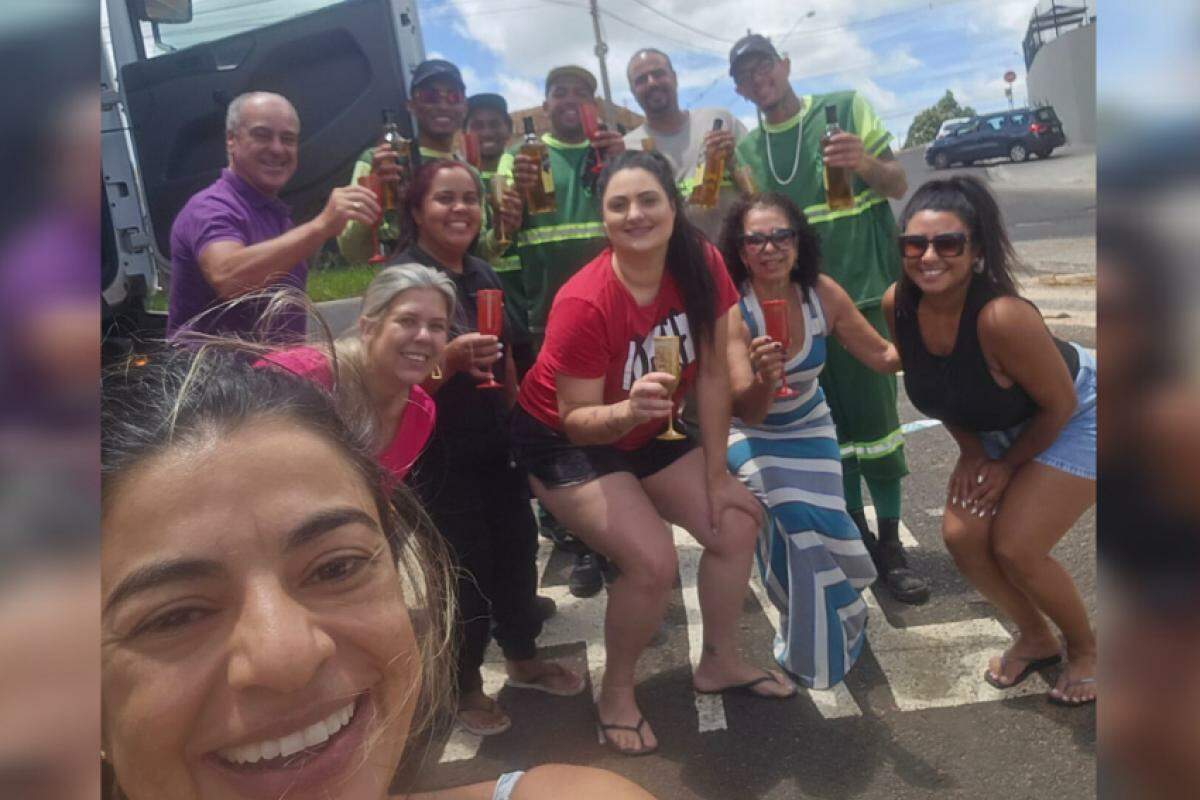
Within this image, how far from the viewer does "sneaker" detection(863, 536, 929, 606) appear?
3.31 metres

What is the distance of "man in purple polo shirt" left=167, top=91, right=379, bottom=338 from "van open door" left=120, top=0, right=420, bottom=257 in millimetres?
1529

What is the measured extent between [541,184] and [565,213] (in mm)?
153

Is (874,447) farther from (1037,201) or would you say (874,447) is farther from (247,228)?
(1037,201)

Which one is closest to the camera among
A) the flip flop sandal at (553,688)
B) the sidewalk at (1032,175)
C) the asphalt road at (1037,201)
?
the flip flop sandal at (553,688)

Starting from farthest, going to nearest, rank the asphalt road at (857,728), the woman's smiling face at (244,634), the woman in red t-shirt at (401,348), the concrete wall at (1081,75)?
the asphalt road at (857,728), the woman in red t-shirt at (401,348), the woman's smiling face at (244,634), the concrete wall at (1081,75)

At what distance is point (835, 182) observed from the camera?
338 cm

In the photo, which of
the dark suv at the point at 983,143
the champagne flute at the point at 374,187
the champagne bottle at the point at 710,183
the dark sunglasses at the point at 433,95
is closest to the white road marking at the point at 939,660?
the champagne bottle at the point at 710,183

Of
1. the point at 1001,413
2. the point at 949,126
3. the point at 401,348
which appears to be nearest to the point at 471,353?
the point at 401,348

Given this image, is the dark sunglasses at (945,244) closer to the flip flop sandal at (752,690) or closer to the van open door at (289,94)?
the flip flop sandal at (752,690)

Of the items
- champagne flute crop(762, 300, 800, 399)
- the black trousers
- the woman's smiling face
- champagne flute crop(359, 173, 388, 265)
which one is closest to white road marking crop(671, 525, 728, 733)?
the black trousers

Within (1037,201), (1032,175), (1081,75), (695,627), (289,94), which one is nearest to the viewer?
(1081,75)

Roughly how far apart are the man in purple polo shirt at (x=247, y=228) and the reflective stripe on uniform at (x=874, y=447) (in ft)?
6.85

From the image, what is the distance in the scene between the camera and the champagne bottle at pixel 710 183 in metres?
3.51

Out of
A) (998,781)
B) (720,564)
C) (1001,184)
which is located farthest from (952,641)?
(1001,184)
